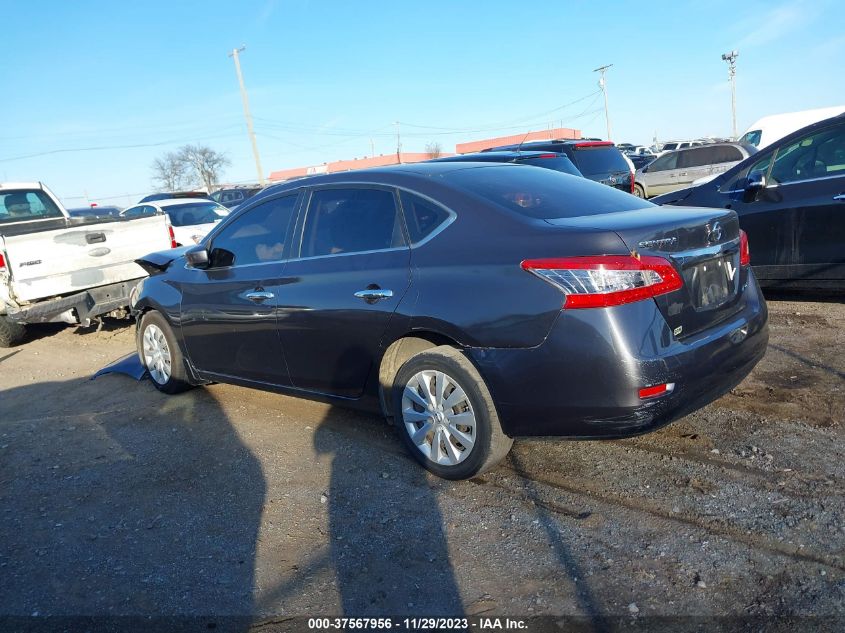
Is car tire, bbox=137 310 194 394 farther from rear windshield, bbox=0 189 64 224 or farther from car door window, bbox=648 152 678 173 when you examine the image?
car door window, bbox=648 152 678 173

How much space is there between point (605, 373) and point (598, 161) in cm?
911

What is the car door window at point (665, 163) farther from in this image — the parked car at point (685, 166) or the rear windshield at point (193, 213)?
the rear windshield at point (193, 213)

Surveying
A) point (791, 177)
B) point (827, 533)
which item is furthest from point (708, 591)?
point (791, 177)

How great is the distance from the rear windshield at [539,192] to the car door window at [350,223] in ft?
1.39

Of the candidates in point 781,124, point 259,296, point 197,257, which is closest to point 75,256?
point 197,257

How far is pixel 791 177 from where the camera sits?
6.19 metres

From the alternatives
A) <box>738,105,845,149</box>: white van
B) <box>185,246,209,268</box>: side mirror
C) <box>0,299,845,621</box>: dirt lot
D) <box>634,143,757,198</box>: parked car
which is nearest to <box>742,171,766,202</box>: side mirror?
<box>0,299,845,621</box>: dirt lot

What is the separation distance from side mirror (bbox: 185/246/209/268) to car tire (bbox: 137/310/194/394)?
2.47ft

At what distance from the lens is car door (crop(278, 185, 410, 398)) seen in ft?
12.4

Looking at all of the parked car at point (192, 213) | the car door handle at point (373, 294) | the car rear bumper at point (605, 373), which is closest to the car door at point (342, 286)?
the car door handle at point (373, 294)

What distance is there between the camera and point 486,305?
10.7ft

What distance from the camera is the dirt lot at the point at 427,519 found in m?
A: 2.70

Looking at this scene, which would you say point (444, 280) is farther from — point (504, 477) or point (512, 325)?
point (504, 477)

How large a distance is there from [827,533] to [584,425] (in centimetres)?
108
